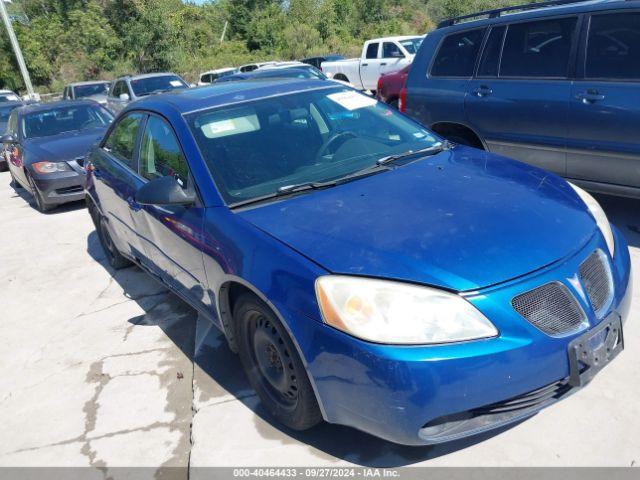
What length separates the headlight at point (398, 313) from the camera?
6.92 feet

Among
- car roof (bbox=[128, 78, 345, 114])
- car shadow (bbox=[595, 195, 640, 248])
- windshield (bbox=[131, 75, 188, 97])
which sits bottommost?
car shadow (bbox=[595, 195, 640, 248])

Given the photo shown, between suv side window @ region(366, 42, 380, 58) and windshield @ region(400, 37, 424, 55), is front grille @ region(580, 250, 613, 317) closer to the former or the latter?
windshield @ region(400, 37, 424, 55)

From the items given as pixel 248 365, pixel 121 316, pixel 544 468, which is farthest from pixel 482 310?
pixel 121 316

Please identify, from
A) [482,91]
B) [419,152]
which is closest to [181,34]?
[482,91]

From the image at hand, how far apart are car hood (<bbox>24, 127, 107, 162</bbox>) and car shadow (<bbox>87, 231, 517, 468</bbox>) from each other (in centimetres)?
330

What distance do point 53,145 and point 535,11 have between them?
6708 mm

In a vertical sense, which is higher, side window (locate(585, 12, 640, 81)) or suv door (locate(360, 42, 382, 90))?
side window (locate(585, 12, 640, 81))

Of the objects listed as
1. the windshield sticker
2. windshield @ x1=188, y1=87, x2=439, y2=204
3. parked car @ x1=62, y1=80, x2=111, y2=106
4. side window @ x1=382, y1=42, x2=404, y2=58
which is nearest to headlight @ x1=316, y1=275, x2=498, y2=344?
windshield @ x1=188, y1=87, x2=439, y2=204

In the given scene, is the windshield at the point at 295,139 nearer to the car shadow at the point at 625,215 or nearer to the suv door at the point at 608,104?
the suv door at the point at 608,104

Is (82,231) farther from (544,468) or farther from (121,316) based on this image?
(544,468)

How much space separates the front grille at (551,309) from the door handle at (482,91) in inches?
134

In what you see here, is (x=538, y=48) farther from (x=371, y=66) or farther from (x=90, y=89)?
(x=90, y=89)

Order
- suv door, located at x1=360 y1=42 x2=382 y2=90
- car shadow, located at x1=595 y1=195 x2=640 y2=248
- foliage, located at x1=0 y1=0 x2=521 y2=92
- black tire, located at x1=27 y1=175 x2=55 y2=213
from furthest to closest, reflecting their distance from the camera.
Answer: foliage, located at x1=0 y1=0 x2=521 y2=92 < suv door, located at x1=360 y1=42 x2=382 y2=90 < black tire, located at x1=27 y1=175 x2=55 y2=213 < car shadow, located at x1=595 y1=195 x2=640 y2=248

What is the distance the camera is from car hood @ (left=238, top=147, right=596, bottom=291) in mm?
2248
